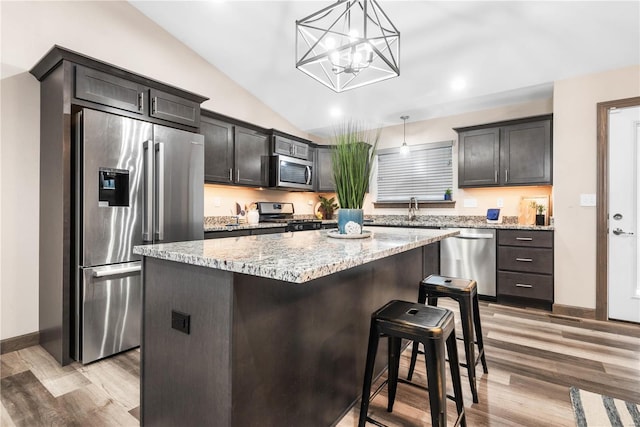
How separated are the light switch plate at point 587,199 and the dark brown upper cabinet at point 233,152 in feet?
12.2

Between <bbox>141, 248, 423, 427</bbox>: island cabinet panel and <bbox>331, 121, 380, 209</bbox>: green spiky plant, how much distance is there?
0.45 m

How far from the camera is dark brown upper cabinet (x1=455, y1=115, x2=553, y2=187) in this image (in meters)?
3.69

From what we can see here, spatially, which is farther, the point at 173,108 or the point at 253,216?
the point at 253,216

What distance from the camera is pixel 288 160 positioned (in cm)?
466

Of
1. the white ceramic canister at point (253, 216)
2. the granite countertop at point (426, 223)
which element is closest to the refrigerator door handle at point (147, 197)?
the granite countertop at point (426, 223)

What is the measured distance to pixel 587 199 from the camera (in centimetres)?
326

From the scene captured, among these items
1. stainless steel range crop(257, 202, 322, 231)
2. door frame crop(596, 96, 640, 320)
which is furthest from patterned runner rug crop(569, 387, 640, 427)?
stainless steel range crop(257, 202, 322, 231)

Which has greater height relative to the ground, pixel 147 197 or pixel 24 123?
pixel 24 123

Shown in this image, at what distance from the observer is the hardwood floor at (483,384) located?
167 cm

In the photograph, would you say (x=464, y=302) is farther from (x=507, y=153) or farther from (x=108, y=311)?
(x=507, y=153)

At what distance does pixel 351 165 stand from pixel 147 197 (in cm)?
177

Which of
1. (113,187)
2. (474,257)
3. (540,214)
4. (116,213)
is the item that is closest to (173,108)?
(113,187)

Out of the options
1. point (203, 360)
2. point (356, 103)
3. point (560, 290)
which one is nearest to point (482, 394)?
point (203, 360)

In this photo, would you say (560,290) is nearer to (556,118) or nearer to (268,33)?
(556,118)
